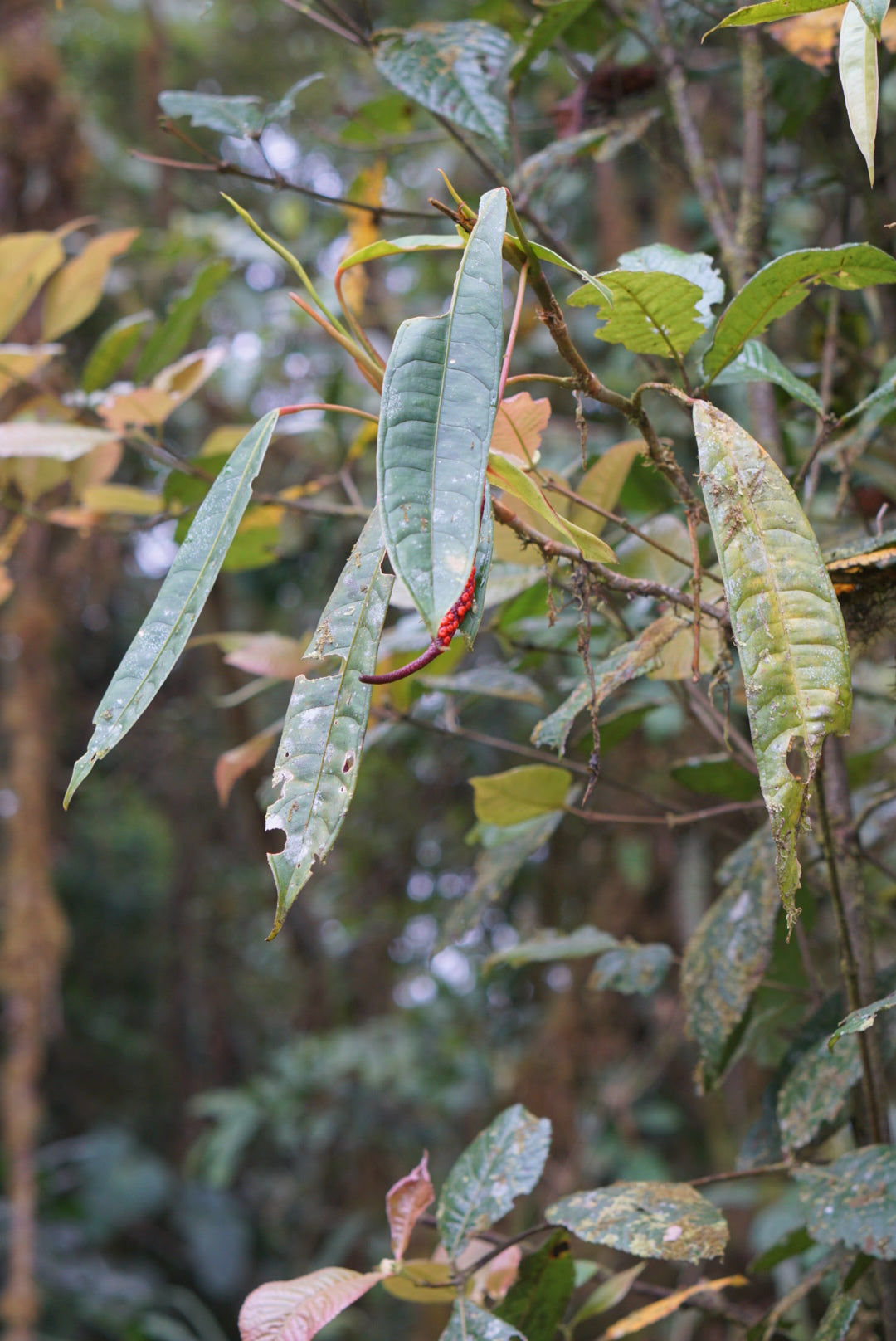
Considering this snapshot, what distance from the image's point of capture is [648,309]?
0.44 metres

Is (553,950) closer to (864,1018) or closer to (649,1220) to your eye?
(649,1220)

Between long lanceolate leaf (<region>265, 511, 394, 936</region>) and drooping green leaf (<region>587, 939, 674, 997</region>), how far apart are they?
456 millimetres

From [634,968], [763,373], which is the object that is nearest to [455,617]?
[763,373]

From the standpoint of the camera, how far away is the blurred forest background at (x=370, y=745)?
896mm

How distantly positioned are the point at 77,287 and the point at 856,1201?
0.88 m

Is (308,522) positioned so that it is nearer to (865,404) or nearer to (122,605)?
(865,404)

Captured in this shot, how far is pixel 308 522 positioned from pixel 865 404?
1386mm

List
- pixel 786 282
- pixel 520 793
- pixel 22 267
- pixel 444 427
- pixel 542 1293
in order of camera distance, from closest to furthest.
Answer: pixel 444 427, pixel 786 282, pixel 542 1293, pixel 520 793, pixel 22 267

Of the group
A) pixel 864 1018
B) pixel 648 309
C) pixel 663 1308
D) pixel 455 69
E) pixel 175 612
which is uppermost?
pixel 455 69

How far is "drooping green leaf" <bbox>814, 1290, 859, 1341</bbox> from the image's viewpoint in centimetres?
50

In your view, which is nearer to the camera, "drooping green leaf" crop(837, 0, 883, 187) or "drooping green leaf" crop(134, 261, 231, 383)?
"drooping green leaf" crop(837, 0, 883, 187)

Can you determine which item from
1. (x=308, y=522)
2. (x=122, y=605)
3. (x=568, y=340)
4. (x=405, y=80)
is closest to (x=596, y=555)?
(x=568, y=340)

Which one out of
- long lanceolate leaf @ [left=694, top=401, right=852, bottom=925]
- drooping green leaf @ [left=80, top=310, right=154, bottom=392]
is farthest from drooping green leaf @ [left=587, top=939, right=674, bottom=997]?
drooping green leaf @ [left=80, top=310, right=154, bottom=392]

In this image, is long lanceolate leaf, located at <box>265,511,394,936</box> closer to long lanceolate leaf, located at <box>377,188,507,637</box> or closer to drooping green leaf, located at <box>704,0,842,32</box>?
long lanceolate leaf, located at <box>377,188,507,637</box>
